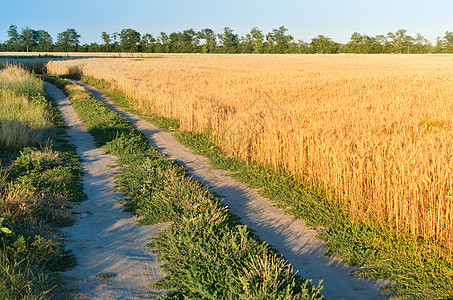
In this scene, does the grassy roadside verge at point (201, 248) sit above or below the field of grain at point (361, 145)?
below

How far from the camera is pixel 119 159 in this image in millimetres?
9562

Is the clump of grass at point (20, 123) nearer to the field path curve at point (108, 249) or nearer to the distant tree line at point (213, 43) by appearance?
the field path curve at point (108, 249)

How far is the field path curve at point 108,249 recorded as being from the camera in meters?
4.15

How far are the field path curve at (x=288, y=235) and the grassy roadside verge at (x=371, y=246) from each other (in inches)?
6.5

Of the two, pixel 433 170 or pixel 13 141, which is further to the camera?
pixel 13 141

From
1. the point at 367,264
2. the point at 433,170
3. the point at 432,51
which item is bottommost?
the point at 367,264

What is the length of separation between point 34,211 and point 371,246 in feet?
15.5

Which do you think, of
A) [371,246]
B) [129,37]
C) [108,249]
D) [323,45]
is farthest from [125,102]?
[129,37]

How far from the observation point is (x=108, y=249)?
16.6 feet

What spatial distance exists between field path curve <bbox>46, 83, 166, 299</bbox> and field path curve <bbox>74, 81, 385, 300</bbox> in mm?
1643

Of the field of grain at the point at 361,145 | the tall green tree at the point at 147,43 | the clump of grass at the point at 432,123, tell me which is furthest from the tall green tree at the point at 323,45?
the clump of grass at the point at 432,123

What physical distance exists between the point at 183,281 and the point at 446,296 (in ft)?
9.14

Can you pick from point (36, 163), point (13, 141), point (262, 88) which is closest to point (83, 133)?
point (13, 141)

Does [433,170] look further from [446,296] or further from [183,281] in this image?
[183,281]
